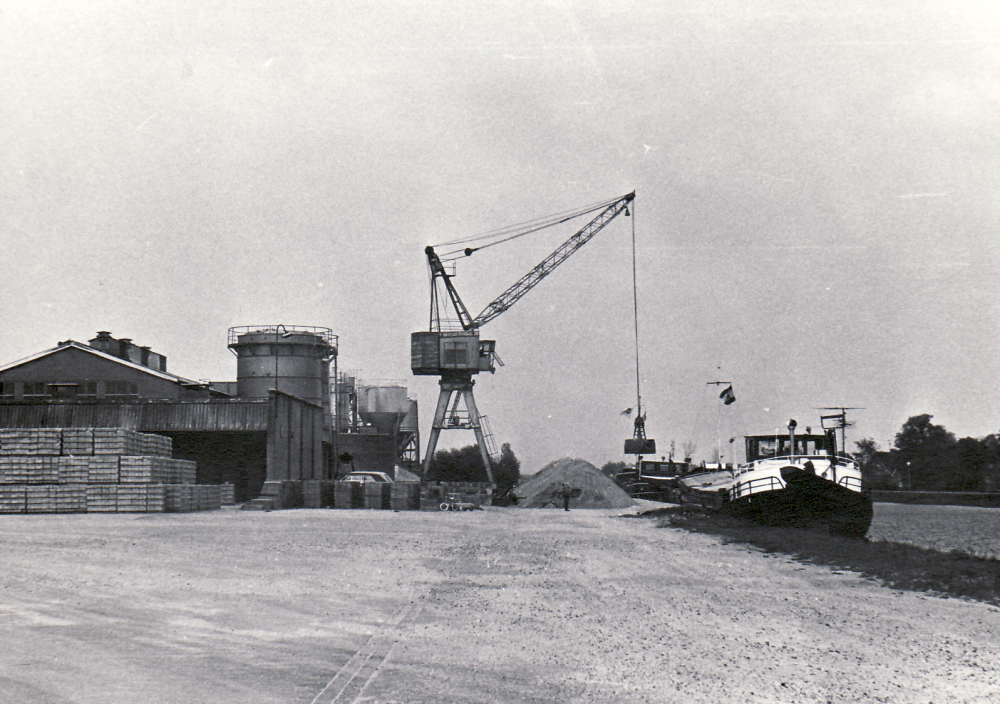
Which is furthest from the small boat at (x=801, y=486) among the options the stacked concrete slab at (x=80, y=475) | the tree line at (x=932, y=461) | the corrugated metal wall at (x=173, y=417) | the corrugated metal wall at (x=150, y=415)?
the tree line at (x=932, y=461)

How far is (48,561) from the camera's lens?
52.4ft

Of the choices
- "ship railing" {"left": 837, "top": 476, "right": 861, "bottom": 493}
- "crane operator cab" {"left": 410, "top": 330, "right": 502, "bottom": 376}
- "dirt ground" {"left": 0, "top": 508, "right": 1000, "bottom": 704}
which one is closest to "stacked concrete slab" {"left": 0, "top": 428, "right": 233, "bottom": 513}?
"dirt ground" {"left": 0, "top": 508, "right": 1000, "bottom": 704}

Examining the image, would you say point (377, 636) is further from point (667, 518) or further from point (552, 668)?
point (667, 518)

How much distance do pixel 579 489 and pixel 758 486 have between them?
65.3ft

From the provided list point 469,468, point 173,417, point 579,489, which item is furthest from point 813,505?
point 469,468

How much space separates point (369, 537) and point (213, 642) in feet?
40.9

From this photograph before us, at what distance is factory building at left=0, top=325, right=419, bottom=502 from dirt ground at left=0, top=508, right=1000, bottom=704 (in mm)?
28850

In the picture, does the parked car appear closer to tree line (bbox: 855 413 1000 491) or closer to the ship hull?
the ship hull

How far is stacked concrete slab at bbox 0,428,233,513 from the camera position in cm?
3183

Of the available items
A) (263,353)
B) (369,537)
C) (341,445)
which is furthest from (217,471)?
(369,537)

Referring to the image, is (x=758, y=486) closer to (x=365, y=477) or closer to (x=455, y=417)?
(x=365, y=477)

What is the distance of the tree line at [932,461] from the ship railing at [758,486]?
57517 mm

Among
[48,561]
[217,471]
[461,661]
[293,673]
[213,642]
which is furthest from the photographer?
[217,471]

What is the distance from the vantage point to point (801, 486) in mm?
26469
